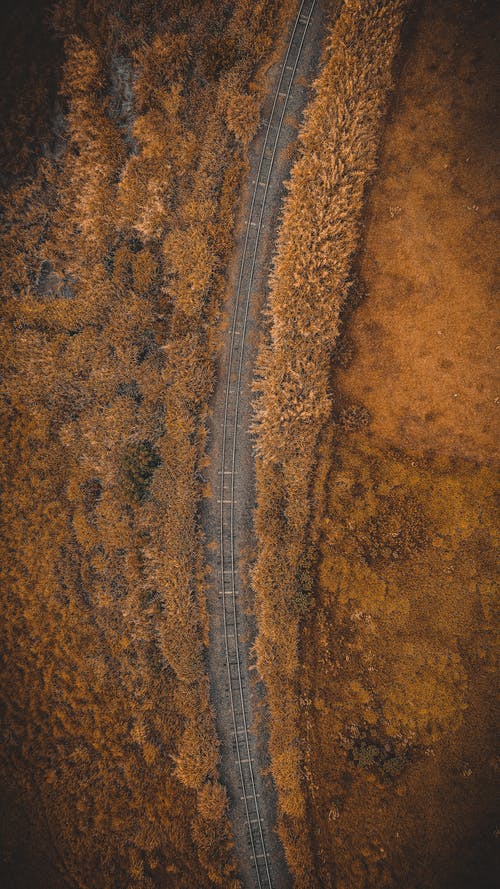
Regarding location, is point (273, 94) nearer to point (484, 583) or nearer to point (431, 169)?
point (431, 169)

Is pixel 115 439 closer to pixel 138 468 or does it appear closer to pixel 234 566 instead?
pixel 138 468

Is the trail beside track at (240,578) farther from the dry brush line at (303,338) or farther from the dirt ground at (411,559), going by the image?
the dirt ground at (411,559)

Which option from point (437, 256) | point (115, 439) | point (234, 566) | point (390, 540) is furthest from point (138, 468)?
Result: point (437, 256)

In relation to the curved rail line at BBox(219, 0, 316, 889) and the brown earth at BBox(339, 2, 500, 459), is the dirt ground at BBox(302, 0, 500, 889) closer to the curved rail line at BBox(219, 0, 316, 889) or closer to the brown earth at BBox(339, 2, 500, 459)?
the brown earth at BBox(339, 2, 500, 459)

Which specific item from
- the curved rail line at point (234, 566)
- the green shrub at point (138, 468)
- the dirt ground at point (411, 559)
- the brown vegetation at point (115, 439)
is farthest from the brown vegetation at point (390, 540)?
the green shrub at point (138, 468)

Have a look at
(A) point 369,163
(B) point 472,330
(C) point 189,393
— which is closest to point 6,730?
(C) point 189,393
